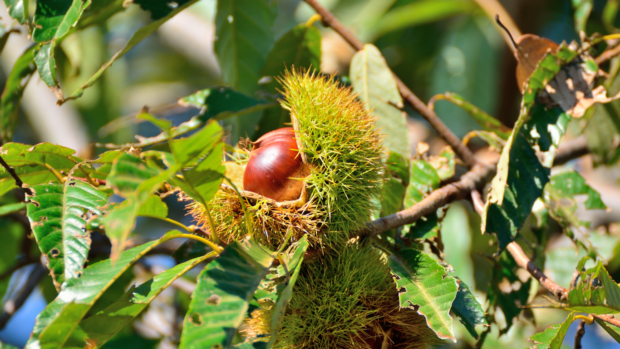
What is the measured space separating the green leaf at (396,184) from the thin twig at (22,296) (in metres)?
1.09

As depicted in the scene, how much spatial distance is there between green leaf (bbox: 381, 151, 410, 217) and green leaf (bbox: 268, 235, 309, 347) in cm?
40

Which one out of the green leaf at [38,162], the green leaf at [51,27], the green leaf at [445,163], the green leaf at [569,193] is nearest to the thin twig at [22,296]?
the green leaf at [38,162]

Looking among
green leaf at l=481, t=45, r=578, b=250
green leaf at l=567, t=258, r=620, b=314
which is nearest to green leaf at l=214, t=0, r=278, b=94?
green leaf at l=481, t=45, r=578, b=250

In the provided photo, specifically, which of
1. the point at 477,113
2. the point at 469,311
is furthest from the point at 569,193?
the point at 469,311

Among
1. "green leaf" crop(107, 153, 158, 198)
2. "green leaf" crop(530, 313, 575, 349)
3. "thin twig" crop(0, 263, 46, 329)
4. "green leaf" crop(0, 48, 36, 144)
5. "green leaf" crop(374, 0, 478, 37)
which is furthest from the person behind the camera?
"green leaf" crop(374, 0, 478, 37)

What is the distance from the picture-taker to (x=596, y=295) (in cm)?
72

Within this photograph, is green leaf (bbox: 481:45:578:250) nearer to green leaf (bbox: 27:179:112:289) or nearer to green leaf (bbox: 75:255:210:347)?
green leaf (bbox: 75:255:210:347)

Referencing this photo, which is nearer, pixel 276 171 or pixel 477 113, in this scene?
pixel 276 171

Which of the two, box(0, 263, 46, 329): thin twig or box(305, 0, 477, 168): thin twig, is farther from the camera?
box(0, 263, 46, 329): thin twig

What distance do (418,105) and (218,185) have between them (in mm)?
685

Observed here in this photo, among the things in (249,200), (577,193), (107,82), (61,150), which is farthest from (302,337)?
(107,82)

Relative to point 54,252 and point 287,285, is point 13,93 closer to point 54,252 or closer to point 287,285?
point 54,252

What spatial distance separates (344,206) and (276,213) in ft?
0.37

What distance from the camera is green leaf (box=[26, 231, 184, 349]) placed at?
0.54 metres
